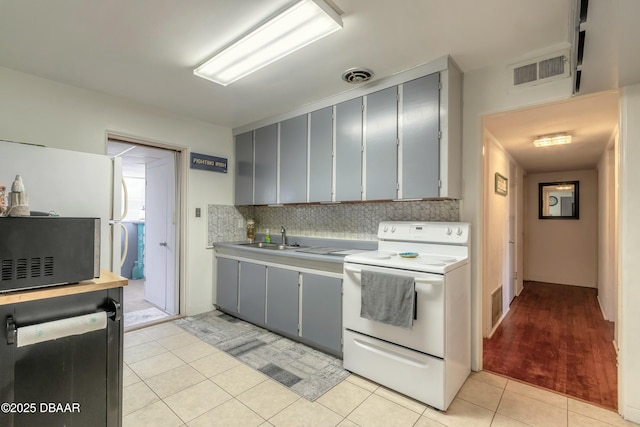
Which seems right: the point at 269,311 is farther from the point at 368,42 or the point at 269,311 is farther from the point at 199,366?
the point at 368,42

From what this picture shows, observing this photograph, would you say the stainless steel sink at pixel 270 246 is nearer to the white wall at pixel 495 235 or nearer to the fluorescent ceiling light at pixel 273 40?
the fluorescent ceiling light at pixel 273 40

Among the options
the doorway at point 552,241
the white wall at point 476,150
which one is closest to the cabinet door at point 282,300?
the white wall at point 476,150

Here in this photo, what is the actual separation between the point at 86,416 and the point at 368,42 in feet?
8.62

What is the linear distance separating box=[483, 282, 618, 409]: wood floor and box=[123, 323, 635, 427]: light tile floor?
24 centimetres

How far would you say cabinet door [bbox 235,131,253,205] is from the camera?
154 inches

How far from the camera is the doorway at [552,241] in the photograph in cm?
269

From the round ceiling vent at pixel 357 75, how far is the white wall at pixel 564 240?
549cm

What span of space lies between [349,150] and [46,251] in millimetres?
2262

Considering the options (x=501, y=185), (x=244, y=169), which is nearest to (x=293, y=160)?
(x=244, y=169)

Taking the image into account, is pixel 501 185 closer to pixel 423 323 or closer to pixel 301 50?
pixel 423 323

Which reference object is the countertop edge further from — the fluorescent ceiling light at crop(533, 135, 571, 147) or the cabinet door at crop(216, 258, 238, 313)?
the fluorescent ceiling light at crop(533, 135, 571, 147)

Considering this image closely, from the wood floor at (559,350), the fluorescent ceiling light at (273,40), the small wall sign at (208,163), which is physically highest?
the fluorescent ceiling light at (273,40)

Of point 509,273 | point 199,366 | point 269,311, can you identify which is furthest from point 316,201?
point 509,273

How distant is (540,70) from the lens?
2.15 metres
